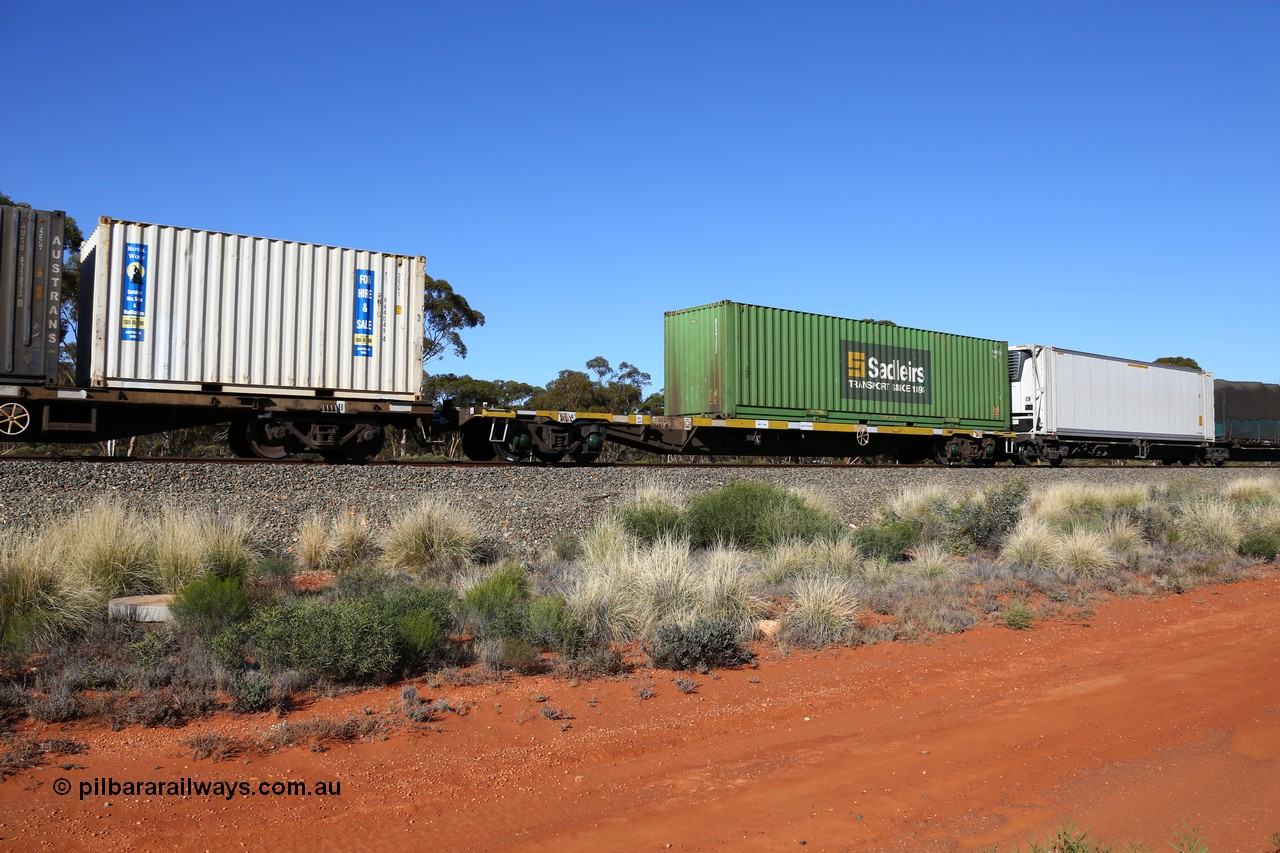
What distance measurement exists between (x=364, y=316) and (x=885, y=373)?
43.9 ft

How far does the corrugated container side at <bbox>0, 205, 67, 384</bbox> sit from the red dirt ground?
8.20 meters

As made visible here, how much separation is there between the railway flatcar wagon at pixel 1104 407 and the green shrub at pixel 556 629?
21.8 meters

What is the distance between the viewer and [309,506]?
10.7 metres

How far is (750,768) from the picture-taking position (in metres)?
4.83

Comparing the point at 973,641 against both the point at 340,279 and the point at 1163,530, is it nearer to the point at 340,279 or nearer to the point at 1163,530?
the point at 1163,530

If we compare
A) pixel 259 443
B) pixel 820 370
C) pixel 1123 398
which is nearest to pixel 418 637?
pixel 259 443

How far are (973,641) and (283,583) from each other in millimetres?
6536

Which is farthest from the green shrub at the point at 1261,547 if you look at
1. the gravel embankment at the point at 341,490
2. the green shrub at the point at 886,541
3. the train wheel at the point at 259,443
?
the train wheel at the point at 259,443

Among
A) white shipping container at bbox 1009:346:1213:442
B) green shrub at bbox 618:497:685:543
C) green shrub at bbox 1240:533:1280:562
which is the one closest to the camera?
green shrub at bbox 618:497:685:543

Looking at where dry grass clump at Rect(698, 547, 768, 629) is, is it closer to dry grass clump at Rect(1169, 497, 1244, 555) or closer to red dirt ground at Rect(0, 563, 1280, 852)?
red dirt ground at Rect(0, 563, 1280, 852)

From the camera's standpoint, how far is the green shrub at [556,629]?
6824 millimetres

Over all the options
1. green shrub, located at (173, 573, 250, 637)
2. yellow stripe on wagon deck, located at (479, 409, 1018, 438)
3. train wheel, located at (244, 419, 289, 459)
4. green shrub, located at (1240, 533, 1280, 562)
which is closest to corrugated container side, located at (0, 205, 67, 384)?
train wheel, located at (244, 419, 289, 459)

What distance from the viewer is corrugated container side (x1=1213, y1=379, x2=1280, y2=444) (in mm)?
33156

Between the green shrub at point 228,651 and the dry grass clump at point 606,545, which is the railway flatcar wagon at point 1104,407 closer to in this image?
the dry grass clump at point 606,545
